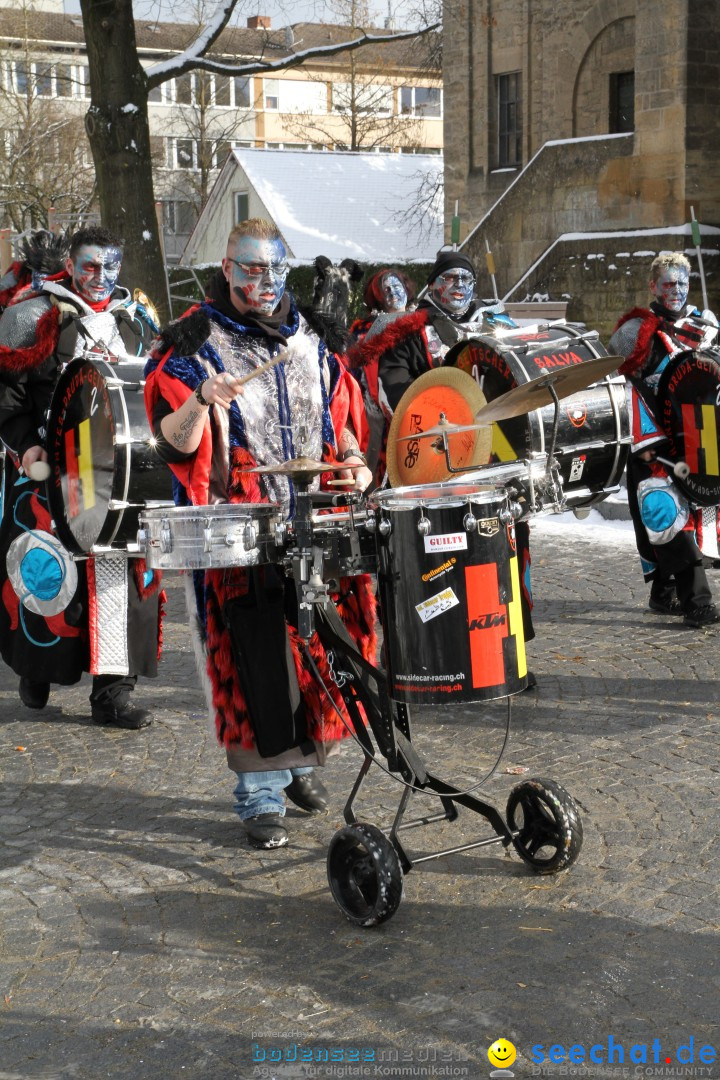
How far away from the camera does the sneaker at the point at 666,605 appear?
25.6ft

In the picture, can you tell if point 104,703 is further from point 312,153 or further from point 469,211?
point 312,153

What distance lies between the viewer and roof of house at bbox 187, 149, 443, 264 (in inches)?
1401

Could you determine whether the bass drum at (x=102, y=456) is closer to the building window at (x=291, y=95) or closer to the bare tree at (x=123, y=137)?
the bare tree at (x=123, y=137)

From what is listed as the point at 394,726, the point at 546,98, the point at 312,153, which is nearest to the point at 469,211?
the point at 546,98

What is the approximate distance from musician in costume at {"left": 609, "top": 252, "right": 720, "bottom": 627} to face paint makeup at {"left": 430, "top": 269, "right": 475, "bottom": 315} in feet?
3.72

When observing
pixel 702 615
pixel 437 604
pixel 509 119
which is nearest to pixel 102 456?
pixel 437 604

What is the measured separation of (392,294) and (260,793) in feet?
17.0

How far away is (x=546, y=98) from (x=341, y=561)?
24.4 meters

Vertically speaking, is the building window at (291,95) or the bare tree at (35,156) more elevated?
the building window at (291,95)

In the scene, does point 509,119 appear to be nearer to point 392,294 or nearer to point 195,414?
point 392,294

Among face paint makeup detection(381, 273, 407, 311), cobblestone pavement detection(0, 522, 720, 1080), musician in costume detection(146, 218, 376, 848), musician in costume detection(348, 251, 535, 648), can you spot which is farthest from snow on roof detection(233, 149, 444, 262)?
musician in costume detection(146, 218, 376, 848)

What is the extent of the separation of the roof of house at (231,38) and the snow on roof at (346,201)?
281 cm

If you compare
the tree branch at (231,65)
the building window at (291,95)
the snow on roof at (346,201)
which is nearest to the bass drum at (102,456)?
the tree branch at (231,65)

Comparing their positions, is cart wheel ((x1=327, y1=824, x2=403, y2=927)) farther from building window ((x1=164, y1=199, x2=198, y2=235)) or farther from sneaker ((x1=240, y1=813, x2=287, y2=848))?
building window ((x1=164, y1=199, x2=198, y2=235))
